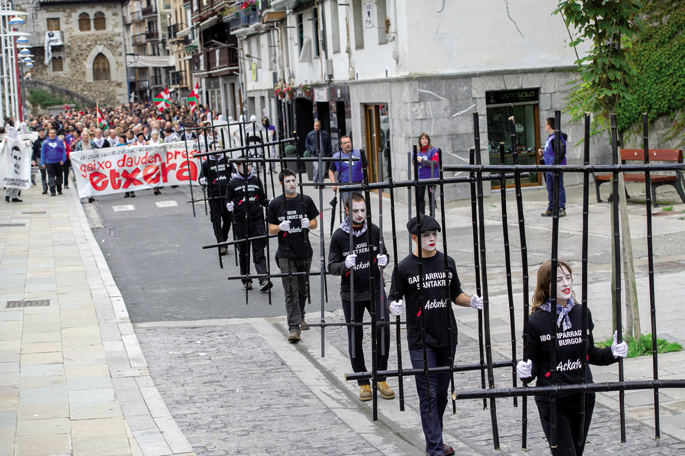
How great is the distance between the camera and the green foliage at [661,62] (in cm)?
1786

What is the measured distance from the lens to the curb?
620 centimetres

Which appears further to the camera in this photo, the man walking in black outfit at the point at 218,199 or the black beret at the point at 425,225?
the man walking in black outfit at the point at 218,199

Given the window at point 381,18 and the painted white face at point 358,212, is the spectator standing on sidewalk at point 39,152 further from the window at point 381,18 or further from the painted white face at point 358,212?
the painted white face at point 358,212

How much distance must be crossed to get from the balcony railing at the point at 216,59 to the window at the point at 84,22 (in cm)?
3011

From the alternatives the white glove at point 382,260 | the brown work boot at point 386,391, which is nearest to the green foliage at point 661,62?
the brown work boot at point 386,391

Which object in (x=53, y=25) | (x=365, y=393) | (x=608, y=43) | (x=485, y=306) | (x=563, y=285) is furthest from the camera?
(x=53, y=25)

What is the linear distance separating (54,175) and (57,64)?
59381 mm

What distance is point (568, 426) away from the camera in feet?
16.1

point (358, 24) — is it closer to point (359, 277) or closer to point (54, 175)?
point (54, 175)

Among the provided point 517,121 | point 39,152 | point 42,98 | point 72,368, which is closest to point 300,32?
point 39,152

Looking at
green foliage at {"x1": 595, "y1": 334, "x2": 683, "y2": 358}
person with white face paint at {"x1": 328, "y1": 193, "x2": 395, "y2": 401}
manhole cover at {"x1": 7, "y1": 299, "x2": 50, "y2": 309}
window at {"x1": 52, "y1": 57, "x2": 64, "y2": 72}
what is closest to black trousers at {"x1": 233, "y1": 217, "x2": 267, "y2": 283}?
manhole cover at {"x1": 7, "y1": 299, "x2": 50, "y2": 309}

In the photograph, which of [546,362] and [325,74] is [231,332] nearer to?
[546,362]

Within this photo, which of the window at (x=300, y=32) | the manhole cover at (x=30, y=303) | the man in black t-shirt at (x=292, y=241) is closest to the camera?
the man in black t-shirt at (x=292, y=241)

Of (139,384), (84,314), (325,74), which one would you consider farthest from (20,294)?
(325,74)
